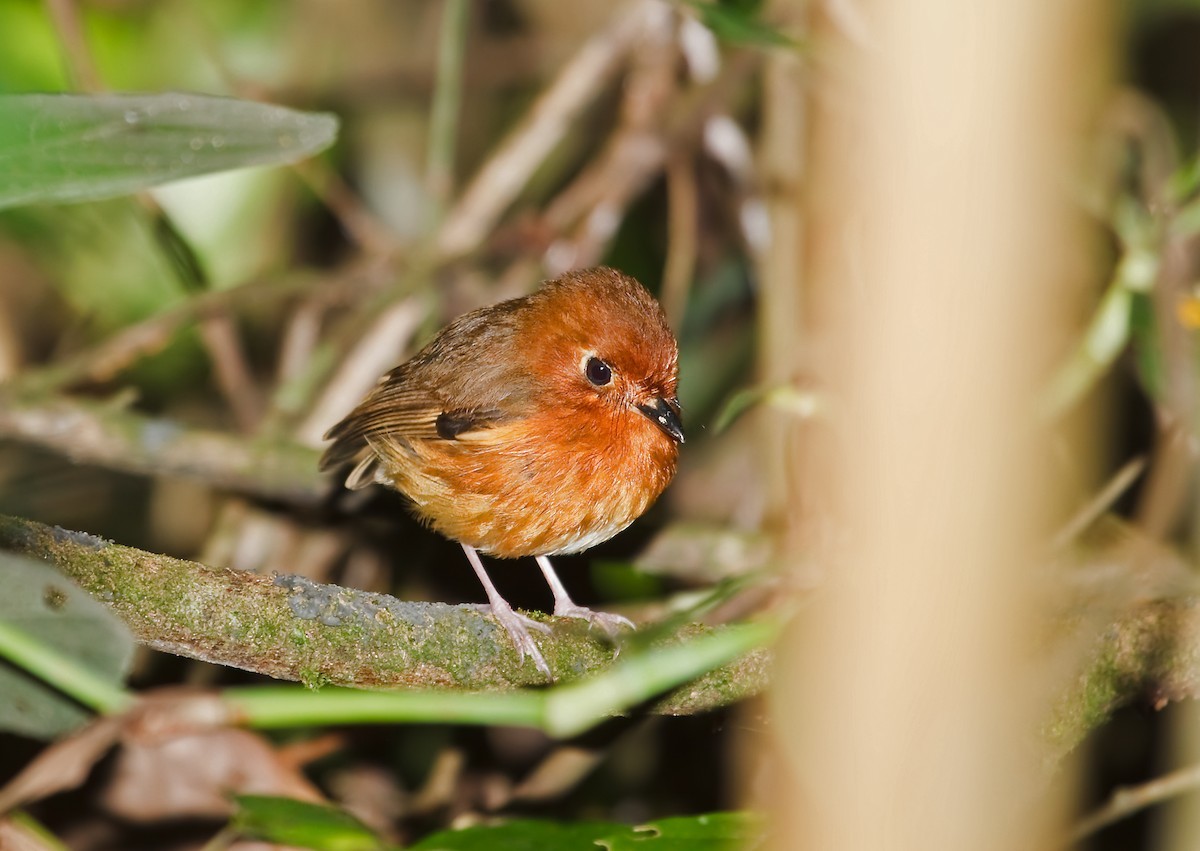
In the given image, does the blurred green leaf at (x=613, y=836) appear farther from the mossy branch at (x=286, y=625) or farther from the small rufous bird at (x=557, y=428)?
the small rufous bird at (x=557, y=428)

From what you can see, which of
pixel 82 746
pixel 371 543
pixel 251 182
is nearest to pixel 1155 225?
pixel 371 543

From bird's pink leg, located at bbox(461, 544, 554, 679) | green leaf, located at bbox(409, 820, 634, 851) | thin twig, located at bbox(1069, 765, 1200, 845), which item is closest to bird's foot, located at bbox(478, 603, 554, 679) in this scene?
bird's pink leg, located at bbox(461, 544, 554, 679)

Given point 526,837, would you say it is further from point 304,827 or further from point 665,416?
point 665,416

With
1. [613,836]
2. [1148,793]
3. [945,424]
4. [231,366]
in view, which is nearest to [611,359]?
[613,836]

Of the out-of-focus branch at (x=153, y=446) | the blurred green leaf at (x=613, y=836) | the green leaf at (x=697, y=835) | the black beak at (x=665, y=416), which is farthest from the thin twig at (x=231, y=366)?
the green leaf at (x=697, y=835)

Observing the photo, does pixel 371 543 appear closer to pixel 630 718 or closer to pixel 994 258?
pixel 630 718

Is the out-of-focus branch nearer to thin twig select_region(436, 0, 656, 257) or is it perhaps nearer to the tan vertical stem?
thin twig select_region(436, 0, 656, 257)

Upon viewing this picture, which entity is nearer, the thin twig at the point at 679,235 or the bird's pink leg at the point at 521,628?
the bird's pink leg at the point at 521,628
